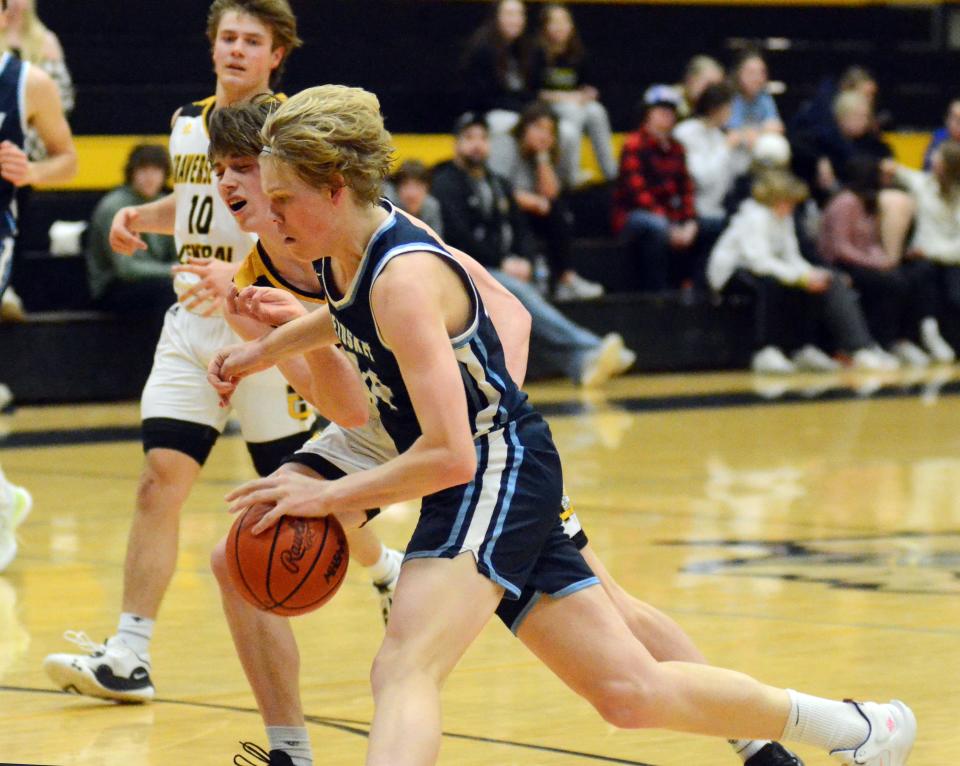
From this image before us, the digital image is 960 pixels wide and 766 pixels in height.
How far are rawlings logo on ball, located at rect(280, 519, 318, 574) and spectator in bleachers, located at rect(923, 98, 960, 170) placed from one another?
46.8 feet

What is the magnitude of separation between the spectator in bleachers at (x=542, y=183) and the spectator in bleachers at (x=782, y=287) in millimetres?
1393

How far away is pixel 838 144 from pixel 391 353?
13.8 meters

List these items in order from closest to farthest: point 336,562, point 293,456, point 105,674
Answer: point 336,562
point 293,456
point 105,674

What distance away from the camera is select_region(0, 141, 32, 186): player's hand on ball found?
21.4 ft

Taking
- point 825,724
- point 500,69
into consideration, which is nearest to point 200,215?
point 825,724

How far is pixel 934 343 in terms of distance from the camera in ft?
54.3

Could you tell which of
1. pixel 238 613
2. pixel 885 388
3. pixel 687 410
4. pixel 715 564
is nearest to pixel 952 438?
pixel 687 410

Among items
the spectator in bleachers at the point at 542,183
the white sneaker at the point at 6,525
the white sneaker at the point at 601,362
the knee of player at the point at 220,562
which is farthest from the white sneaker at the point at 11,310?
the knee of player at the point at 220,562

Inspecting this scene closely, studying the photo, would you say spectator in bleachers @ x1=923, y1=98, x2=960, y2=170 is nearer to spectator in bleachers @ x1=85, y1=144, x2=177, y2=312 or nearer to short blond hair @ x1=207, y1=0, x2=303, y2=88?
spectator in bleachers @ x1=85, y1=144, x2=177, y2=312

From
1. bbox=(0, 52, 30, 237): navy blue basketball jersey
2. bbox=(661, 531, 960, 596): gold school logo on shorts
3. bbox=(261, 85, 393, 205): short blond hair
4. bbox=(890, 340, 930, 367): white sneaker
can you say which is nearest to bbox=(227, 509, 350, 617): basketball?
bbox=(261, 85, 393, 205): short blond hair

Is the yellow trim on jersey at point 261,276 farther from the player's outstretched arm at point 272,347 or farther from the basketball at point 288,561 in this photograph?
the basketball at point 288,561

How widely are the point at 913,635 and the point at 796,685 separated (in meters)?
0.76

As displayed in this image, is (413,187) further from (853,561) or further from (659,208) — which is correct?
(853,561)

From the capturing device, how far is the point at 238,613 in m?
4.27
